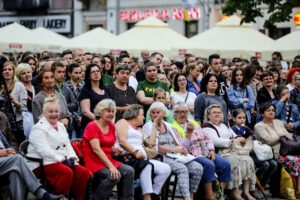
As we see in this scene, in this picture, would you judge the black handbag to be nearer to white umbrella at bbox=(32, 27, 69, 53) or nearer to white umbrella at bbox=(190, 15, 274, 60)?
white umbrella at bbox=(190, 15, 274, 60)

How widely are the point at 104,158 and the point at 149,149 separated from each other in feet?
3.34

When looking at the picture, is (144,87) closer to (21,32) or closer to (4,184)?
(4,184)

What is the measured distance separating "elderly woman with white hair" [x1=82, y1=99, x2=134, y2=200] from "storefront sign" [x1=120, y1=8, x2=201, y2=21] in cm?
3052

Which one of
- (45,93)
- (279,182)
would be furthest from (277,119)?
(45,93)

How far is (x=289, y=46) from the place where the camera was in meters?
20.2

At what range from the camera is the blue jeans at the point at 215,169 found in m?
10.6

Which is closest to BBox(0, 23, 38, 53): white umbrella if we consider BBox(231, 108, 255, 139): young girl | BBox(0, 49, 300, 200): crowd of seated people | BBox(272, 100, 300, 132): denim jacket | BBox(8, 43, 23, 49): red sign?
BBox(8, 43, 23, 49): red sign

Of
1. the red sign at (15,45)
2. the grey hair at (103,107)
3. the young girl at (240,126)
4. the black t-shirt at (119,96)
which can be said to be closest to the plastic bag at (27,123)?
the grey hair at (103,107)

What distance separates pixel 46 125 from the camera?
360 inches

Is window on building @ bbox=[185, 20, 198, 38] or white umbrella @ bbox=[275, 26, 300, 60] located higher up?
window on building @ bbox=[185, 20, 198, 38]

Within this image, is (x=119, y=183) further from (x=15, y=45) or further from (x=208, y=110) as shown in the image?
(x=15, y=45)

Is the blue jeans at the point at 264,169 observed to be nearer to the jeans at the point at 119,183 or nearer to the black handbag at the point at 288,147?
the black handbag at the point at 288,147

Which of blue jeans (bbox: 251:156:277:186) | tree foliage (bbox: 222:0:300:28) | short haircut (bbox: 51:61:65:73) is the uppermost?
tree foliage (bbox: 222:0:300:28)

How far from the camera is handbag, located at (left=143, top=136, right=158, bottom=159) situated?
1017 centimetres
